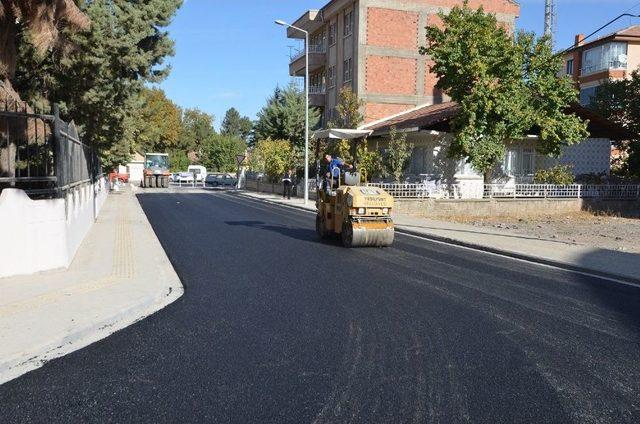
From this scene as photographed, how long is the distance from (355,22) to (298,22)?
33.6ft

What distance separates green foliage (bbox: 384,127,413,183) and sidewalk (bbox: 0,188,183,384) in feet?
52.8

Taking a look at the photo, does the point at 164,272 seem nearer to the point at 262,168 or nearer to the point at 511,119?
the point at 511,119

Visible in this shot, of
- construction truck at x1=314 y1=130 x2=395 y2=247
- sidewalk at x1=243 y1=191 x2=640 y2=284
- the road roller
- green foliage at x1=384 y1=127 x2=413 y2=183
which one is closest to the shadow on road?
construction truck at x1=314 y1=130 x2=395 y2=247

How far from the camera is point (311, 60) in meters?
46.0

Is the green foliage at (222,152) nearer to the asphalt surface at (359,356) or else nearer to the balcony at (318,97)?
the balcony at (318,97)

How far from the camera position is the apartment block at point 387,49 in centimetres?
3881

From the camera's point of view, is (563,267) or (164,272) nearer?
(164,272)

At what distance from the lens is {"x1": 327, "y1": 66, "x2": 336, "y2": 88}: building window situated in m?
43.5

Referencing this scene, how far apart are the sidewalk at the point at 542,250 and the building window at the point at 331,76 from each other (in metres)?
26.8

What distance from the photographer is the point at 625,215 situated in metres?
26.3

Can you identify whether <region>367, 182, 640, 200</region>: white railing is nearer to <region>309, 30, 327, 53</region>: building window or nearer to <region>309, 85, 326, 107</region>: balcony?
<region>309, 85, 326, 107</region>: balcony

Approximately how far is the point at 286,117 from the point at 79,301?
4184 centimetres

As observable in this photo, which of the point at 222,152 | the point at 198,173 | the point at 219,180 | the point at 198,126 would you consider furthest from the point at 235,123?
the point at 219,180

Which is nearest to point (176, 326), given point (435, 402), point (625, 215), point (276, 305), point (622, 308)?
point (276, 305)
